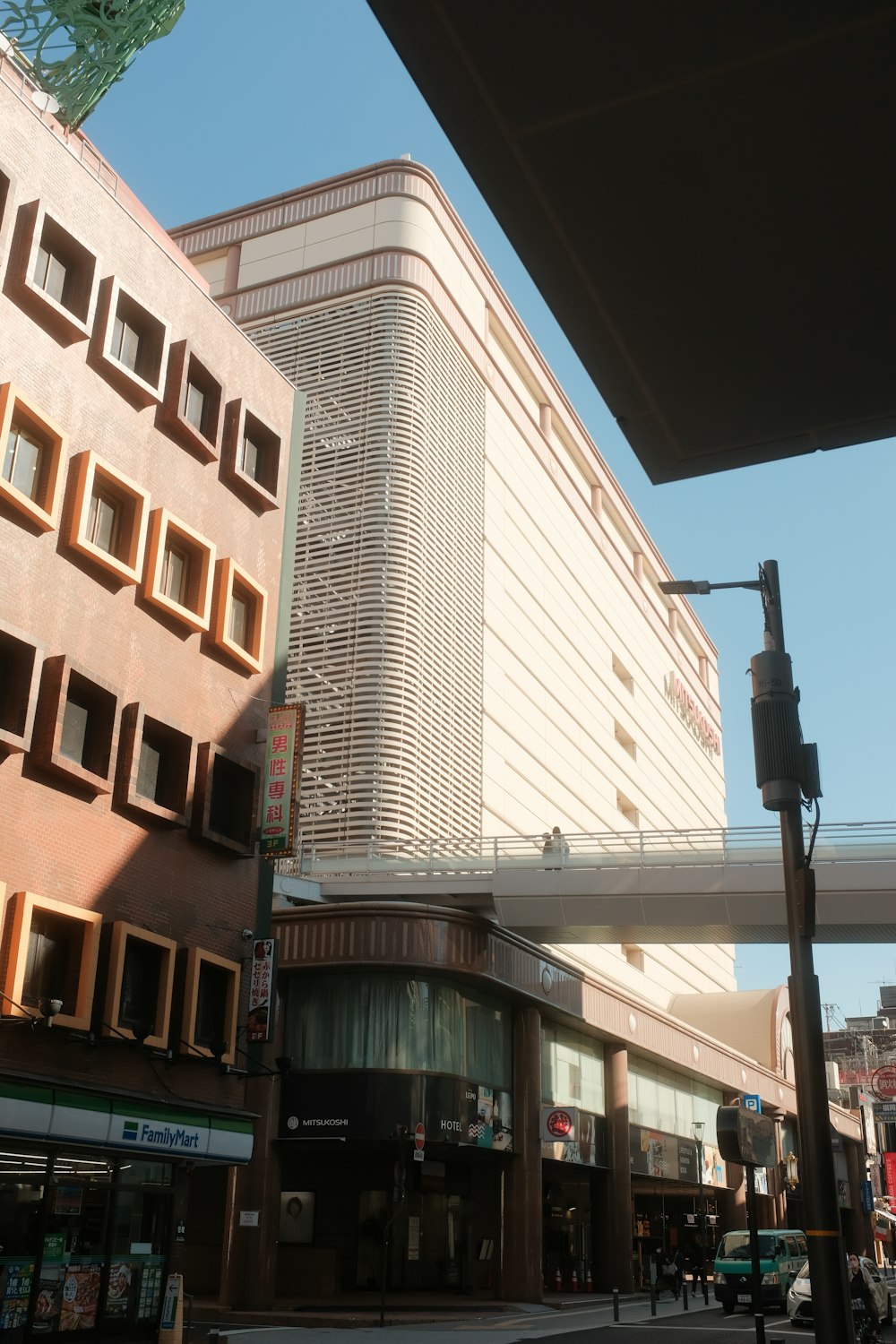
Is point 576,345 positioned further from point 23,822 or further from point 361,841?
point 361,841

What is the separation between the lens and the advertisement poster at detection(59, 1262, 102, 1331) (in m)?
18.7

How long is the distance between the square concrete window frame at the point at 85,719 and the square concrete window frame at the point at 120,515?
81.6 inches

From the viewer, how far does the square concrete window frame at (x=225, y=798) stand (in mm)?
23500

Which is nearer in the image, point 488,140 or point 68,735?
point 488,140

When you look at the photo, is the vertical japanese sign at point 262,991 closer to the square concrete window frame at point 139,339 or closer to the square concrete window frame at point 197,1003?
the square concrete window frame at point 197,1003

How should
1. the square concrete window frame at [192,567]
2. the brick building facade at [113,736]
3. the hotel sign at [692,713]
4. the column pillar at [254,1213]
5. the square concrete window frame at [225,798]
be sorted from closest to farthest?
the brick building facade at [113,736]
the square concrete window frame at [192,567]
the square concrete window frame at [225,798]
the column pillar at [254,1213]
the hotel sign at [692,713]

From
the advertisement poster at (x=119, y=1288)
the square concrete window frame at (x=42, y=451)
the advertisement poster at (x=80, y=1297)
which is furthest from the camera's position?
the square concrete window frame at (x=42, y=451)

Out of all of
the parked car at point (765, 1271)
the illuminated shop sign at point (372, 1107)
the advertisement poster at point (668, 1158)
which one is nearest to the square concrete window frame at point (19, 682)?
the illuminated shop sign at point (372, 1107)

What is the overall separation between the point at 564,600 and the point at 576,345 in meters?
59.1

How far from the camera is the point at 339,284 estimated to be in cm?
4931

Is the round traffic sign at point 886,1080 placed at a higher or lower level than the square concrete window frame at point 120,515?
lower

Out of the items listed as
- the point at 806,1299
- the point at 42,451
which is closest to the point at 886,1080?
the point at 806,1299

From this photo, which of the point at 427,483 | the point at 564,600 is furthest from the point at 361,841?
the point at 564,600

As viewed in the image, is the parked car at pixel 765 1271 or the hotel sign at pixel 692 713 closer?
the parked car at pixel 765 1271
